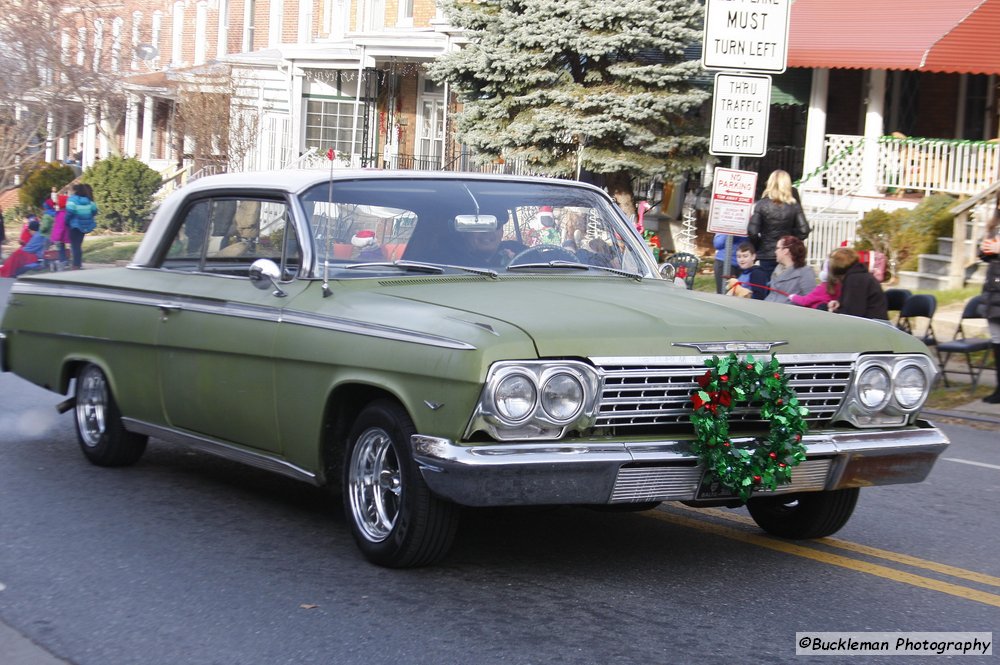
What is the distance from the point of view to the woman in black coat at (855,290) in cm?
1209

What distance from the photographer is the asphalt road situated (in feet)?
15.9

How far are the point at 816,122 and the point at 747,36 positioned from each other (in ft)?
46.3

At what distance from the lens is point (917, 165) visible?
77.7 feet

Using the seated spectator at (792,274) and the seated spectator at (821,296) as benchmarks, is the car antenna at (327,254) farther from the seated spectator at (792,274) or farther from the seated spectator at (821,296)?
the seated spectator at (792,274)

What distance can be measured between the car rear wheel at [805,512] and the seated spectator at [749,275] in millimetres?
6538

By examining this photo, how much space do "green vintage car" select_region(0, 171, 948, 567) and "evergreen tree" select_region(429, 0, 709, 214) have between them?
58.9 ft

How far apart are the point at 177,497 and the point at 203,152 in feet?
102

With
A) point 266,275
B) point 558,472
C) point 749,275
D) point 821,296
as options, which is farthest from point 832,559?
point 749,275

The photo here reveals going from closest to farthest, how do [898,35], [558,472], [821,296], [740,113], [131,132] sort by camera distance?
[558,472]
[821,296]
[740,113]
[898,35]
[131,132]

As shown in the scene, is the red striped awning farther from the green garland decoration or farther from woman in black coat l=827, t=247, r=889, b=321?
the green garland decoration

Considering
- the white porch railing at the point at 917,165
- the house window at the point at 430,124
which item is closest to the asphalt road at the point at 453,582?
the white porch railing at the point at 917,165

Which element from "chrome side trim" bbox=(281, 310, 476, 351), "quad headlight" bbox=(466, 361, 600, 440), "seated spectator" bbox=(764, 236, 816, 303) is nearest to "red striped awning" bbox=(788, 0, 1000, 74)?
"seated spectator" bbox=(764, 236, 816, 303)

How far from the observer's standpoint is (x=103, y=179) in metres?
36.9

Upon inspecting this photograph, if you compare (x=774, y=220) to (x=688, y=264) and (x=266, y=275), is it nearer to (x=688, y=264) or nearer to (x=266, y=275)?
(x=688, y=264)
